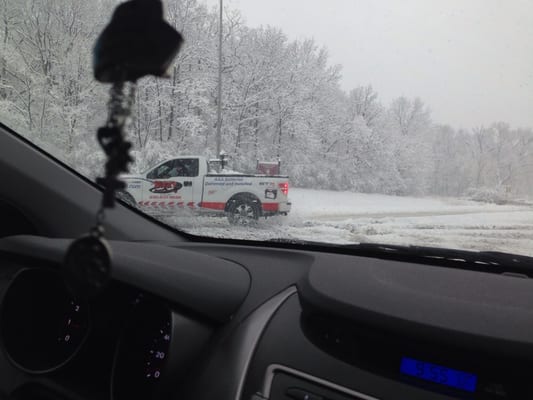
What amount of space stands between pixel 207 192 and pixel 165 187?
1.11 feet

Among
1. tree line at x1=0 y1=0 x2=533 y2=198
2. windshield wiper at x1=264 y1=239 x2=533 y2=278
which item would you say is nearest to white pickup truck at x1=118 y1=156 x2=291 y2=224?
tree line at x1=0 y1=0 x2=533 y2=198

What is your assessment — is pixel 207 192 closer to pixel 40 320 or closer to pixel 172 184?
pixel 172 184

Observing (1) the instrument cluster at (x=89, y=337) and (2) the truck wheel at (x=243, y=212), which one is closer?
(1) the instrument cluster at (x=89, y=337)

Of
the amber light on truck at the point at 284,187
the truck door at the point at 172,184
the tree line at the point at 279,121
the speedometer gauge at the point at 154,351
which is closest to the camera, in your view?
the speedometer gauge at the point at 154,351

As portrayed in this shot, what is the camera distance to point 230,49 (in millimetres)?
2551

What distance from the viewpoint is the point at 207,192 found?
320 cm

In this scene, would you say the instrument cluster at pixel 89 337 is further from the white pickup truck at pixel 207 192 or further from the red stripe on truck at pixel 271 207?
the red stripe on truck at pixel 271 207

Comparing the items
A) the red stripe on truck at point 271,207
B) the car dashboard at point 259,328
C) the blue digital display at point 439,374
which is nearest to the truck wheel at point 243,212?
the red stripe on truck at point 271,207

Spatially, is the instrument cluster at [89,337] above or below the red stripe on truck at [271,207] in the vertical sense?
below

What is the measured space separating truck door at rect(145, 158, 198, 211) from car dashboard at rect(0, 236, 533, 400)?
1.19 feet

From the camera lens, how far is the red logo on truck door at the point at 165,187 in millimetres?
2877

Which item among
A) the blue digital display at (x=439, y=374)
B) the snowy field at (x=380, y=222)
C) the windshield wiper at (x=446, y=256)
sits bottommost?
the blue digital display at (x=439, y=374)

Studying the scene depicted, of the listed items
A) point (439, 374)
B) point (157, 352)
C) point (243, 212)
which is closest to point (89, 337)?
point (157, 352)

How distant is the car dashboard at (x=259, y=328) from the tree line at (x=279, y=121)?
0.67 metres
